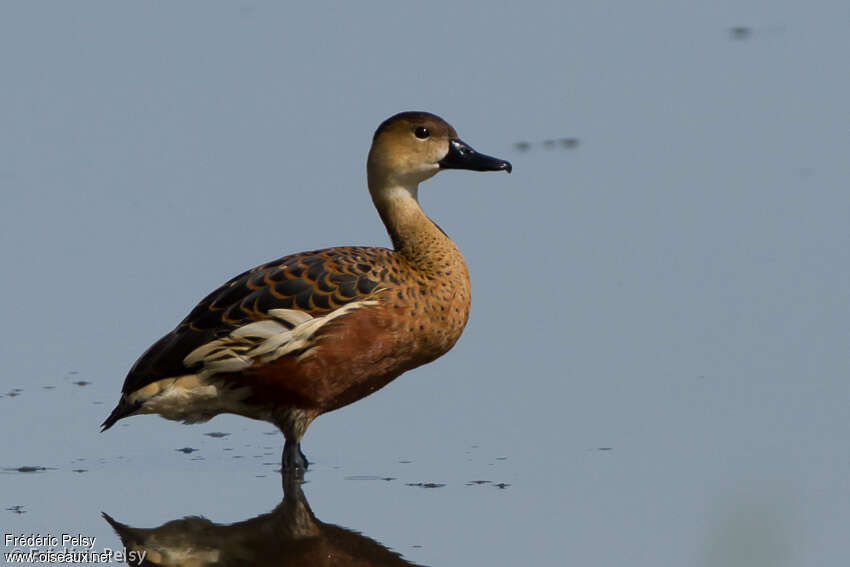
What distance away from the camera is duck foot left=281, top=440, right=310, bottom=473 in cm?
827

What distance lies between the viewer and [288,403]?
849 centimetres

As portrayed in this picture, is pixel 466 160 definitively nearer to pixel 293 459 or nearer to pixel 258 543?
pixel 293 459

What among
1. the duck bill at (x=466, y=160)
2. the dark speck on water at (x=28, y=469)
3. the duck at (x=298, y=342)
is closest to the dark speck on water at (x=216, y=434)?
the duck at (x=298, y=342)

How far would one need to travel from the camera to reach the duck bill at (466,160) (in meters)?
9.19

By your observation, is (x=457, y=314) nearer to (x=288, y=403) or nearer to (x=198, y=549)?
(x=288, y=403)

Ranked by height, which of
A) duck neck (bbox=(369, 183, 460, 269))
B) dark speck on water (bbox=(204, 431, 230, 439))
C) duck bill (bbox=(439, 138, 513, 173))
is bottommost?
dark speck on water (bbox=(204, 431, 230, 439))

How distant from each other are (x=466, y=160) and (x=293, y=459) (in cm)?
194

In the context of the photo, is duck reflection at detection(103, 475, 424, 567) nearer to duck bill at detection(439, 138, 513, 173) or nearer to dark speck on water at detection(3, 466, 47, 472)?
dark speck on water at detection(3, 466, 47, 472)

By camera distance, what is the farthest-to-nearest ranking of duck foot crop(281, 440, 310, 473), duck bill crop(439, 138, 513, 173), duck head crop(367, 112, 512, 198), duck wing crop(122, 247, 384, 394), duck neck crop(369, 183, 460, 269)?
duck bill crop(439, 138, 513, 173) → duck head crop(367, 112, 512, 198) → duck neck crop(369, 183, 460, 269) → duck wing crop(122, 247, 384, 394) → duck foot crop(281, 440, 310, 473)

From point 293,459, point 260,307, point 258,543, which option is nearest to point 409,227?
point 260,307

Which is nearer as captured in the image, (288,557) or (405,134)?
(288,557)

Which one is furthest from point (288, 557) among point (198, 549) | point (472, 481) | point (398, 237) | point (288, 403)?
point (398, 237)

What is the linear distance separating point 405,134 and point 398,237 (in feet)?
1.79

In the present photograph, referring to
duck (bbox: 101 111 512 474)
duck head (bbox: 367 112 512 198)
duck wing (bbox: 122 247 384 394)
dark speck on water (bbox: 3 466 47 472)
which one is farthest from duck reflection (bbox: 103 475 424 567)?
duck head (bbox: 367 112 512 198)
